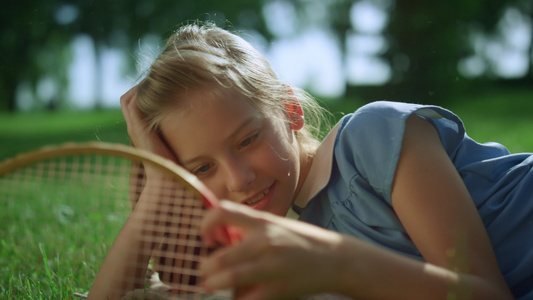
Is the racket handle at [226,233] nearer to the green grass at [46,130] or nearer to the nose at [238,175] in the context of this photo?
the nose at [238,175]

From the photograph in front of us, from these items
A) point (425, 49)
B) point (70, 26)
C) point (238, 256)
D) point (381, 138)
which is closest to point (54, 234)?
point (381, 138)

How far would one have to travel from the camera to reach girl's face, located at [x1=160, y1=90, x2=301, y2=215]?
1.88 m

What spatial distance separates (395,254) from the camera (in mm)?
1337

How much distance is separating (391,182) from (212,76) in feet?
2.51

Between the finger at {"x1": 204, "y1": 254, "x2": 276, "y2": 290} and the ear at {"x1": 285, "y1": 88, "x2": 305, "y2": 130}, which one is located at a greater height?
the ear at {"x1": 285, "y1": 88, "x2": 305, "y2": 130}

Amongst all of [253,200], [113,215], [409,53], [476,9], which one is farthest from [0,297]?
[476,9]

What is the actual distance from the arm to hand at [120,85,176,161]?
2.93 feet

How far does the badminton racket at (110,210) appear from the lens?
4.42ft

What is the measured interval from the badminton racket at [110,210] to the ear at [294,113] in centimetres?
64

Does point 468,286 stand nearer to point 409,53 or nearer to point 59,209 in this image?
point 59,209

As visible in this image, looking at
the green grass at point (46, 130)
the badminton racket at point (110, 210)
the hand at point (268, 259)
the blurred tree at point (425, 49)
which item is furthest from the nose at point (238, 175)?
the blurred tree at point (425, 49)

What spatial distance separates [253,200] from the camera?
197cm

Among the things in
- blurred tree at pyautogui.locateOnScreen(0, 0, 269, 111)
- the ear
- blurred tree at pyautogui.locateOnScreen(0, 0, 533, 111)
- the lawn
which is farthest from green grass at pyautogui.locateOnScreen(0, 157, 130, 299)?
blurred tree at pyautogui.locateOnScreen(0, 0, 269, 111)

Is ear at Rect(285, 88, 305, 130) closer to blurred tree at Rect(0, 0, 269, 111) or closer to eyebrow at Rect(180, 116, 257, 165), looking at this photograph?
eyebrow at Rect(180, 116, 257, 165)
